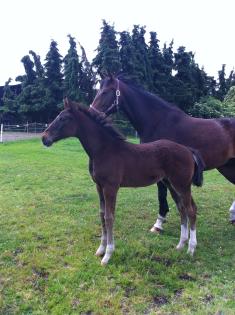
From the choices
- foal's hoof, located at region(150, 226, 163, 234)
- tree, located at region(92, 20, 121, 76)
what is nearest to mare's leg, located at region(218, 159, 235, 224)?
foal's hoof, located at region(150, 226, 163, 234)

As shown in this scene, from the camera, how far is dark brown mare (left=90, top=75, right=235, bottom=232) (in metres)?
6.22

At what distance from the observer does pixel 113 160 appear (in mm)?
5023

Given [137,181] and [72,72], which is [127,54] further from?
[137,181]

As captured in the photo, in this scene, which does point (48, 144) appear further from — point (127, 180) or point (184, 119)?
point (184, 119)

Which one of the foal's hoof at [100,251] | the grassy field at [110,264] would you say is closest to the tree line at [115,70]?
the grassy field at [110,264]

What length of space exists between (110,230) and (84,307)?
3.98 ft

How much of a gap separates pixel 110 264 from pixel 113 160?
134 cm

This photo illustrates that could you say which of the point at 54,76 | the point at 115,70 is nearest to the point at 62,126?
the point at 115,70

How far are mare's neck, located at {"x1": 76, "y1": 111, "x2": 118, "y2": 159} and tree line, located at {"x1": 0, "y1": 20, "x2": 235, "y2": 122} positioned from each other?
81.1 ft

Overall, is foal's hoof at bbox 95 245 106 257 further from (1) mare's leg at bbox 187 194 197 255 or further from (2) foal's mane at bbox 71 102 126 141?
(2) foal's mane at bbox 71 102 126 141

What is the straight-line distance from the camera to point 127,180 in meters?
5.15

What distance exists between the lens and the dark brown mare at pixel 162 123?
6223 mm

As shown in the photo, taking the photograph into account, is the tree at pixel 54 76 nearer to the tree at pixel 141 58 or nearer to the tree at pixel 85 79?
the tree at pixel 85 79

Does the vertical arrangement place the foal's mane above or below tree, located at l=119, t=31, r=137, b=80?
below
